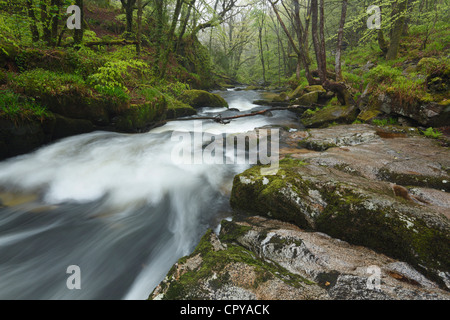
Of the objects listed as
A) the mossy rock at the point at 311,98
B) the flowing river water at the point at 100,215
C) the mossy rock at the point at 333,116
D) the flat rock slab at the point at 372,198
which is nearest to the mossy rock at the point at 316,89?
the mossy rock at the point at 311,98

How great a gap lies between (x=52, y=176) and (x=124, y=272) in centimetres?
315

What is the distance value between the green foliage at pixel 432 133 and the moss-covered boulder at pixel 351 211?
3.60m

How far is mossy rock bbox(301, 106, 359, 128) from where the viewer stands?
762cm

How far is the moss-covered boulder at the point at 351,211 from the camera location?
1851 mm

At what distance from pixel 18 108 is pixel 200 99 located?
8613 millimetres

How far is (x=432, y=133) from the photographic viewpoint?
16.5 feet

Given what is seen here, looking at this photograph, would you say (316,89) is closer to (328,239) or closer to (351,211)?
(351,211)

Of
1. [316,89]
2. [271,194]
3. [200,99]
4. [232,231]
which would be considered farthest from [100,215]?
[316,89]

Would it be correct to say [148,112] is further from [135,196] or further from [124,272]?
[124,272]

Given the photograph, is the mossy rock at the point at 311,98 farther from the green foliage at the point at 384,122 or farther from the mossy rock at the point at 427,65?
the green foliage at the point at 384,122

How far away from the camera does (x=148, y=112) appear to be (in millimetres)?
7449

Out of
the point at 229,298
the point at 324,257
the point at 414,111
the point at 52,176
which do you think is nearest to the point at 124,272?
the point at 229,298

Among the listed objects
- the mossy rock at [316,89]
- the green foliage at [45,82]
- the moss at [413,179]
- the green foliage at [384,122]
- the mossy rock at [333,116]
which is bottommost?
the moss at [413,179]

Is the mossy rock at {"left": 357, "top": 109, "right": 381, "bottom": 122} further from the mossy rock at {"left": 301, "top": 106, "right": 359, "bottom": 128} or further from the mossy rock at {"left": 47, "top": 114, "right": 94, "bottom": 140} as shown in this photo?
the mossy rock at {"left": 47, "top": 114, "right": 94, "bottom": 140}
